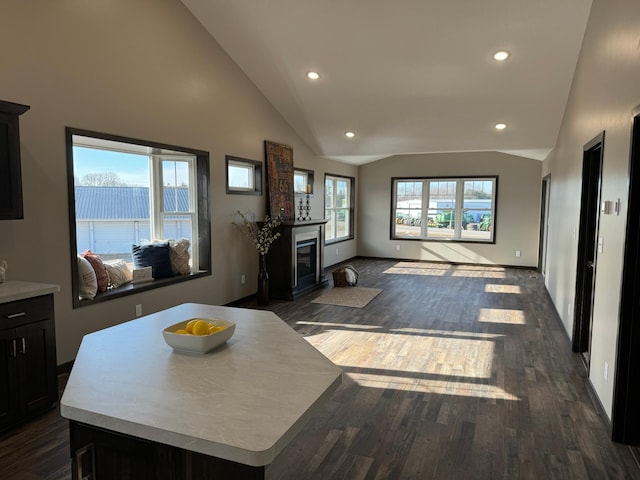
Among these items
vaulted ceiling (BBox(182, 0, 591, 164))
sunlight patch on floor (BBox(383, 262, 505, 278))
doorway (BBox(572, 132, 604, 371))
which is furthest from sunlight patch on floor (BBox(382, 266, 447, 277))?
doorway (BBox(572, 132, 604, 371))

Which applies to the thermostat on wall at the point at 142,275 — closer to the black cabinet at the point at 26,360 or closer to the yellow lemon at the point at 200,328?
the black cabinet at the point at 26,360

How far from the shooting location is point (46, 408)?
3.04 metres

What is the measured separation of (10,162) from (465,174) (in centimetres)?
863

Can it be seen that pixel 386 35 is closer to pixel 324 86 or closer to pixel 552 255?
pixel 324 86

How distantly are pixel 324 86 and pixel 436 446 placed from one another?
4.84m

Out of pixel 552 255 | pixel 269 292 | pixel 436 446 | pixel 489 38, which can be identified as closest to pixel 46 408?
pixel 436 446

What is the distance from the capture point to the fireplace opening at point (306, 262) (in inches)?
265

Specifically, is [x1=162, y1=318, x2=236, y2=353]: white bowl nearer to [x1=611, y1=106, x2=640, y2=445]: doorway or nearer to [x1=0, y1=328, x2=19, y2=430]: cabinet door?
[x1=0, y1=328, x2=19, y2=430]: cabinet door

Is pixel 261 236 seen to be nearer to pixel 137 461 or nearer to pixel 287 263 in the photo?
pixel 287 263

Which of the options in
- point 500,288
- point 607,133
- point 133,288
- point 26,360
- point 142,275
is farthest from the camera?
point 500,288

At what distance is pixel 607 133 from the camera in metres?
3.29

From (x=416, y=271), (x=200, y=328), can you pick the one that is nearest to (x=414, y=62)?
(x=200, y=328)

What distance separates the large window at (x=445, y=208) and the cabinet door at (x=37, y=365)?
838cm

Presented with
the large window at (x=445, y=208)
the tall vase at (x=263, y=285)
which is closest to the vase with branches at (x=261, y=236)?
the tall vase at (x=263, y=285)
